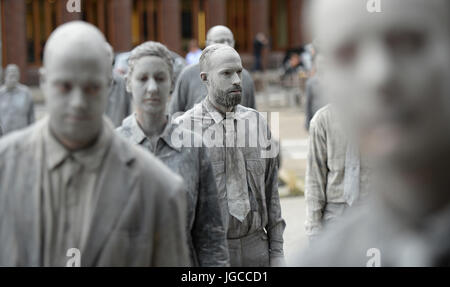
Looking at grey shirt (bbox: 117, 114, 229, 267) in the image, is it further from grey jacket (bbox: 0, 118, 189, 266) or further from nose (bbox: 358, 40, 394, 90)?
nose (bbox: 358, 40, 394, 90)

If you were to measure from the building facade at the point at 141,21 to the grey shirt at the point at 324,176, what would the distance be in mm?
24785

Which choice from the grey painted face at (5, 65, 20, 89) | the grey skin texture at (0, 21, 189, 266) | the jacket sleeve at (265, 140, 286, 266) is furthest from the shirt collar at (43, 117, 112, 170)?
the grey painted face at (5, 65, 20, 89)

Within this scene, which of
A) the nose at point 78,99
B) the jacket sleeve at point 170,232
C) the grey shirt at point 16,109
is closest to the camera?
the nose at point 78,99

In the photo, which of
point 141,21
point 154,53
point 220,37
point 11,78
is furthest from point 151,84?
point 141,21

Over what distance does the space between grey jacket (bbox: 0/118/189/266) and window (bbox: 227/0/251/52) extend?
32243mm

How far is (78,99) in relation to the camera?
2.16m

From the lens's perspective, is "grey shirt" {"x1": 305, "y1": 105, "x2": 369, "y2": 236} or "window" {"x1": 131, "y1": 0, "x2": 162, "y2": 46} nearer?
"grey shirt" {"x1": 305, "y1": 105, "x2": 369, "y2": 236}

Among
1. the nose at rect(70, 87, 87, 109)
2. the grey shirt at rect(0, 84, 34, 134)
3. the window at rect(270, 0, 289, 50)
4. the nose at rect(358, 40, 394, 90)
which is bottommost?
the grey shirt at rect(0, 84, 34, 134)

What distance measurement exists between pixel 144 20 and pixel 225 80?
28.0 m

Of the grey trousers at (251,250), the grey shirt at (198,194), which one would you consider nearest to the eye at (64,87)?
the grey shirt at (198,194)

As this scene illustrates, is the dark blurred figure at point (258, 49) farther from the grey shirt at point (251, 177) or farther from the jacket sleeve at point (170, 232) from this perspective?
the jacket sleeve at point (170, 232)

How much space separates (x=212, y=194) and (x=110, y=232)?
1869mm

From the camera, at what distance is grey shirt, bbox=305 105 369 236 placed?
18.5 ft

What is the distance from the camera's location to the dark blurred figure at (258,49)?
3179 centimetres
